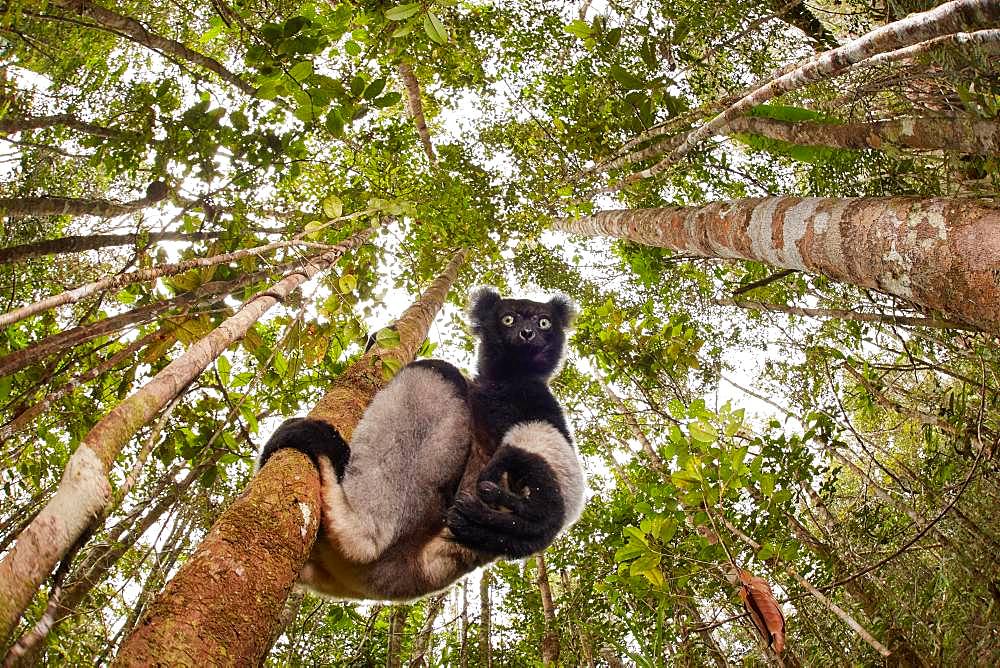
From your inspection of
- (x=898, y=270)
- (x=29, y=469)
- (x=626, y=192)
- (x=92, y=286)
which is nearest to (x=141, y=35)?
(x=29, y=469)

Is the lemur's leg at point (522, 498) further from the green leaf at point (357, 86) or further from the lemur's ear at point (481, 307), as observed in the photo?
the green leaf at point (357, 86)

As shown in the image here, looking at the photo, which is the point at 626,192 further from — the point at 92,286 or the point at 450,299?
the point at 92,286

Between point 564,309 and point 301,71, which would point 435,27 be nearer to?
point 301,71

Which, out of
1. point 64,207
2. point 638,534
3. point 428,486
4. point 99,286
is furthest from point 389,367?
point 64,207

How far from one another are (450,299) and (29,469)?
401cm

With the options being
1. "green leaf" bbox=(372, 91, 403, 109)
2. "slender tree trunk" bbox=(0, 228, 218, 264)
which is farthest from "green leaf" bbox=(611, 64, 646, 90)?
"slender tree trunk" bbox=(0, 228, 218, 264)

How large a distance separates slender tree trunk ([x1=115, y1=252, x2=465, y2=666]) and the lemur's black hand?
65cm

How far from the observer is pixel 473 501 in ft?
6.86

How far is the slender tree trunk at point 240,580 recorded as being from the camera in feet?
3.25

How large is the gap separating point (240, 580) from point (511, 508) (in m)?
1.14

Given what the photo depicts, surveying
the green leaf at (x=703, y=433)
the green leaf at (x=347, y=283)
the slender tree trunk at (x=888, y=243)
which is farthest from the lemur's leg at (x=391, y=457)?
the slender tree trunk at (x=888, y=243)

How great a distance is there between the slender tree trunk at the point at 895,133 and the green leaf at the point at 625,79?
30.6 inches

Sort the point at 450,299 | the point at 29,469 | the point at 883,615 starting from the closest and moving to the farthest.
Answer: the point at 883,615, the point at 29,469, the point at 450,299

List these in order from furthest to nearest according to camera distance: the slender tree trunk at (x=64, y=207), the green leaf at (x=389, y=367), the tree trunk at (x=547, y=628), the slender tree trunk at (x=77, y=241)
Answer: the slender tree trunk at (x=64, y=207)
the tree trunk at (x=547, y=628)
the slender tree trunk at (x=77, y=241)
the green leaf at (x=389, y=367)
